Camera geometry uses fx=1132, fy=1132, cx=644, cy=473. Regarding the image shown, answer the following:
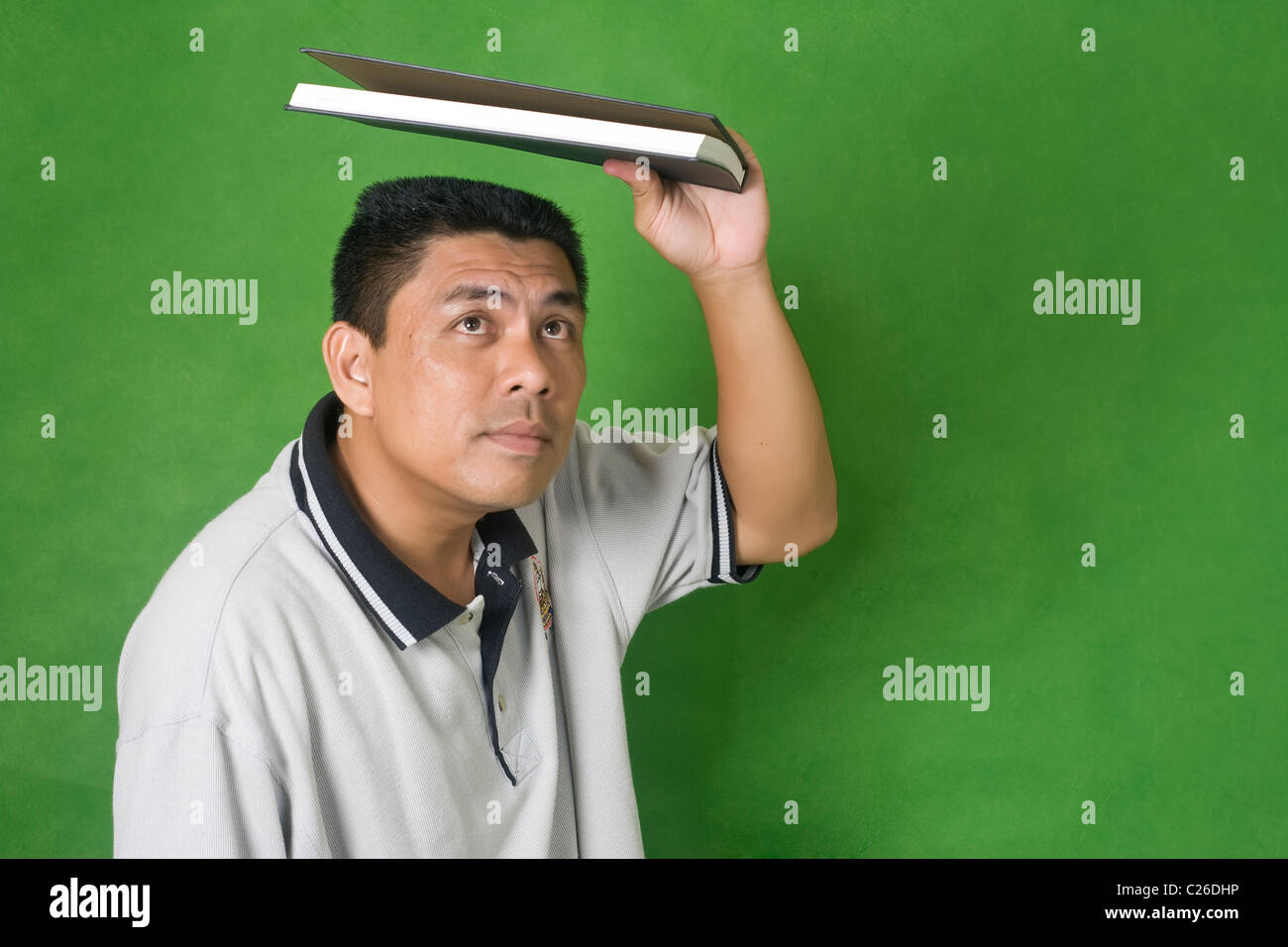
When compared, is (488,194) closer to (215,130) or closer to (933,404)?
(215,130)

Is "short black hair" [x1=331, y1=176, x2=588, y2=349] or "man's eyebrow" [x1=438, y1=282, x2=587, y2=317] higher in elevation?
"short black hair" [x1=331, y1=176, x2=588, y2=349]

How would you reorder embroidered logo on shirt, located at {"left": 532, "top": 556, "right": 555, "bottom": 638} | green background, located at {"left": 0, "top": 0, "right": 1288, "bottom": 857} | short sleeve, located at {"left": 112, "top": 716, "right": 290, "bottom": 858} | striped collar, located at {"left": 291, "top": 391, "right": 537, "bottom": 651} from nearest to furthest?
short sleeve, located at {"left": 112, "top": 716, "right": 290, "bottom": 858}
striped collar, located at {"left": 291, "top": 391, "right": 537, "bottom": 651}
embroidered logo on shirt, located at {"left": 532, "top": 556, "right": 555, "bottom": 638}
green background, located at {"left": 0, "top": 0, "right": 1288, "bottom": 857}

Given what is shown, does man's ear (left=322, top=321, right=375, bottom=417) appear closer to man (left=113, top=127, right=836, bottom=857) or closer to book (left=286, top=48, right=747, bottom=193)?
man (left=113, top=127, right=836, bottom=857)

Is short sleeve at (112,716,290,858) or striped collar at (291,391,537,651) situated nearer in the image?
short sleeve at (112,716,290,858)

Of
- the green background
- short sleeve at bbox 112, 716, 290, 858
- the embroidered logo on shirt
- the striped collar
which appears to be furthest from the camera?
the green background

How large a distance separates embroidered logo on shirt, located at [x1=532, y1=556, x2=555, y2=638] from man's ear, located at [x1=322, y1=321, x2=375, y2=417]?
0.81 feet

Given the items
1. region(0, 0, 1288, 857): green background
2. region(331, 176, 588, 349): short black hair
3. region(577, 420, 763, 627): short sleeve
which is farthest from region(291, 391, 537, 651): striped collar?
region(0, 0, 1288, 857): green background

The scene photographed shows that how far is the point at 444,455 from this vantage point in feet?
3.30

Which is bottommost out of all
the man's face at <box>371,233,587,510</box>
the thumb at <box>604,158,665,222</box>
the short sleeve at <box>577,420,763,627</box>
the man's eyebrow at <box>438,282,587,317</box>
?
the short sleeve at <box>577,420,763,627</box>

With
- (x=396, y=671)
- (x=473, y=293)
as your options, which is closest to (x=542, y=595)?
(x=396, y=671)

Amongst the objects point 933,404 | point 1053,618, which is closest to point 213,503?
point 933,404

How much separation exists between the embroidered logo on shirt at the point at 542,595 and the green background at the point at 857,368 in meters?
0.39

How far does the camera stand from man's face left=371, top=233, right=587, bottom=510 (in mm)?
1004
